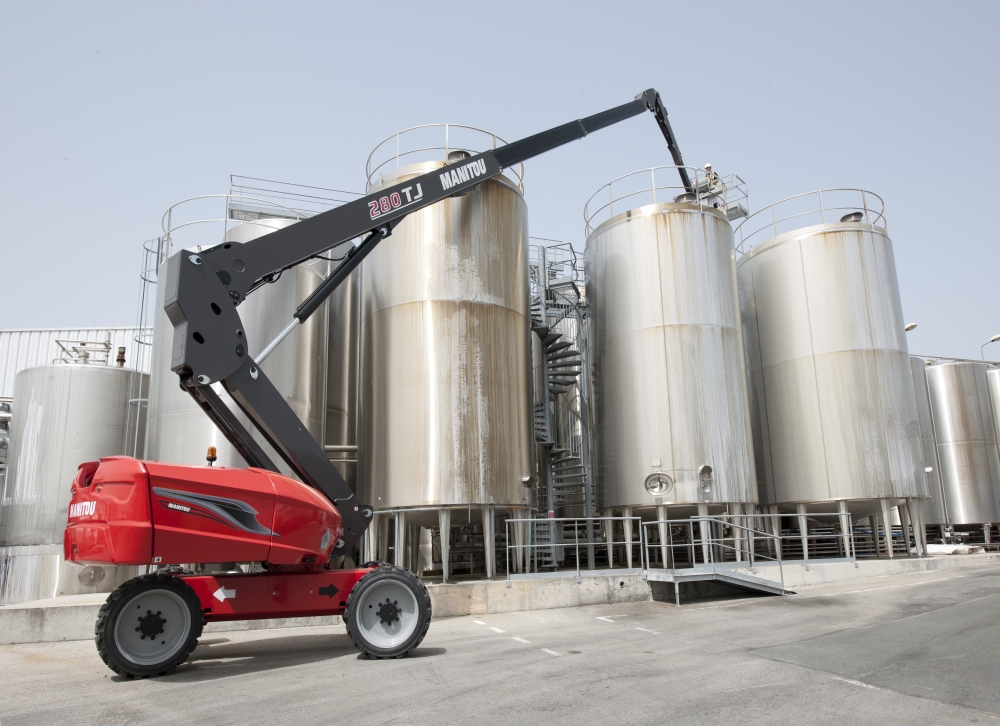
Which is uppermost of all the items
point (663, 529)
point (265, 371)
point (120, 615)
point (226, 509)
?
point (265, 371)

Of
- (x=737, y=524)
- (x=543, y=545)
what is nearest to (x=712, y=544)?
(x=737, y=524)

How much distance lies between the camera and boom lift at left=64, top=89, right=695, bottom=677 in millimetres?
8734

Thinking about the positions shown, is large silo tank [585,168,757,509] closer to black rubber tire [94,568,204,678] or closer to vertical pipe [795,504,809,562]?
vertical pipe [795,504,809,562]

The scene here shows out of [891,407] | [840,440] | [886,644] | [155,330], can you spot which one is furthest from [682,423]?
[155,330]

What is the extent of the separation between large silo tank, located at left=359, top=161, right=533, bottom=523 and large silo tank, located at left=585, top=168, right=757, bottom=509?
3.34m

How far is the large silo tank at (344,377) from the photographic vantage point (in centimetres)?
1947

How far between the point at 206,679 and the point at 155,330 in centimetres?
972

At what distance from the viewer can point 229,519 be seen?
926 cm

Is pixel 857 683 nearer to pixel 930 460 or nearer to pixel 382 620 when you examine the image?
pixel 382 620

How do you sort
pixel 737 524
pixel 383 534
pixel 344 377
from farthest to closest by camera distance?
pixel 344 377, pixel 737 524, pixel 383 534

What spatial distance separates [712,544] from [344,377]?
408 inches

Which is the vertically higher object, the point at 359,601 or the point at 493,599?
the point at 359,601

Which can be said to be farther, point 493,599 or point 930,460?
point 930,460

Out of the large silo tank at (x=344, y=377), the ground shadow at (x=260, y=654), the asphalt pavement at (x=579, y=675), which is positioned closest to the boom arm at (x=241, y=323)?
the ground shadow at (x=260, y=654)
